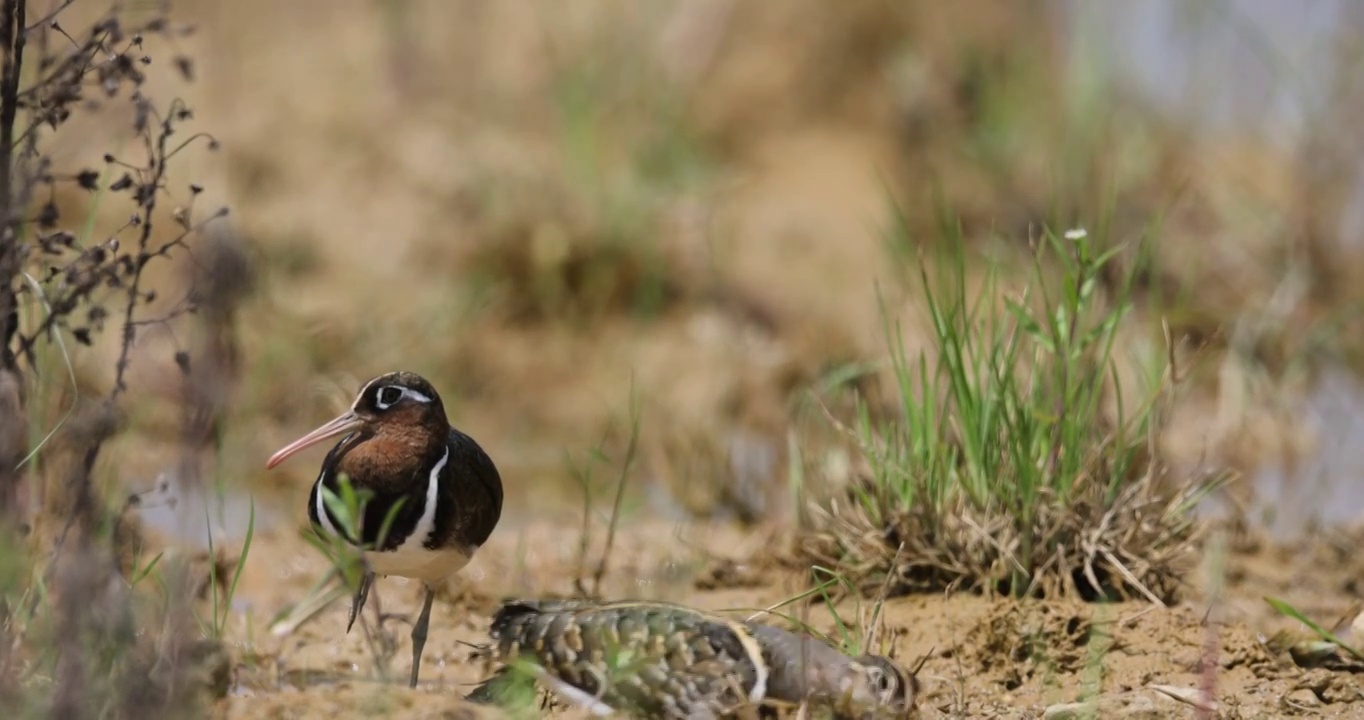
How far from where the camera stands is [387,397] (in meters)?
4.80

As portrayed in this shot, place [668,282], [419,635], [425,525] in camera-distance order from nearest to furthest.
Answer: [425,525], [419,635], [668,282]

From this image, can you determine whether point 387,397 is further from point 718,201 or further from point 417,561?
point 718,201

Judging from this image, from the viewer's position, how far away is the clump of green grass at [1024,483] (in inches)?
204

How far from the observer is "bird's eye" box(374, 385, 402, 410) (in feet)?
15.7

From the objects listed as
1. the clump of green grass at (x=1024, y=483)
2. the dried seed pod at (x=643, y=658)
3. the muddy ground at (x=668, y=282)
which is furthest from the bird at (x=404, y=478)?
the clump of green grass at (x=1024, y=483)

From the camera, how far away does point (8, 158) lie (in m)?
4.33

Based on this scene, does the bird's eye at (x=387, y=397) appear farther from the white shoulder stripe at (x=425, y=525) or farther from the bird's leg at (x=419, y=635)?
the bird's leg at (x=419, y=635)

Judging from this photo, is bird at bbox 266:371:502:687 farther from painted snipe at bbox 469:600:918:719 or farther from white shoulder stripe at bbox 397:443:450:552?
painted snipe at bbox 469:600:918:719

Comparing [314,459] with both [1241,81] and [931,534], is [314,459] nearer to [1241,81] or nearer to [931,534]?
[931,534]

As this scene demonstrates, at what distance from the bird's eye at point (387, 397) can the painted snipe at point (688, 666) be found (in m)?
0.63

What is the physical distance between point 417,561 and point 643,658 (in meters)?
0.72

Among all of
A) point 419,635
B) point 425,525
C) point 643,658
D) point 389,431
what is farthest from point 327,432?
point 643,658

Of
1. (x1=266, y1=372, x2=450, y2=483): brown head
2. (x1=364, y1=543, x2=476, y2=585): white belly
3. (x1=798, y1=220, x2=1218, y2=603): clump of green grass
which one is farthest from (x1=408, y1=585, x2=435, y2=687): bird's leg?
(x1=798, y1=220, x2=1218, y2=603): clump of green grass

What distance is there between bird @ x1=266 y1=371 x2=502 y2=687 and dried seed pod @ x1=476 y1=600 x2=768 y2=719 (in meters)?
0.32
